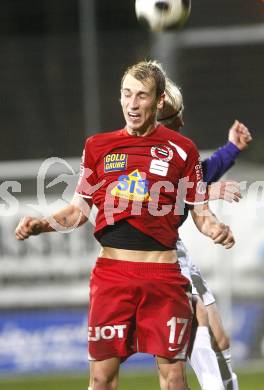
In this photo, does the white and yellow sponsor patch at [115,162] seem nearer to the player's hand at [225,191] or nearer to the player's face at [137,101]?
the player's face at [137,101]

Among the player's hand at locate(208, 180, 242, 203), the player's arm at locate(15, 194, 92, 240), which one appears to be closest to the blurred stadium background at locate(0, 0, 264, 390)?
the player's hand at locate(208, 180, 242, 203)

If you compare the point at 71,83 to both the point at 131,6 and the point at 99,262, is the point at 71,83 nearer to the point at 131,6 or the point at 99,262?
the point at 131,6

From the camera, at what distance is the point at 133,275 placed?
4707 millimetres

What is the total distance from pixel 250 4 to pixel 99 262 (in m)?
5.97

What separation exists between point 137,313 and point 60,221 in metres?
0.54

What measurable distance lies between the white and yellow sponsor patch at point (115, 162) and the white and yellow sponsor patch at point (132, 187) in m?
0.05

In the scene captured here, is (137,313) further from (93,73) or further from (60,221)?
(93,73)

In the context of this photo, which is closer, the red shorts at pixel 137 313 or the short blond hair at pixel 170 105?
the red shorts at pixel 137 313

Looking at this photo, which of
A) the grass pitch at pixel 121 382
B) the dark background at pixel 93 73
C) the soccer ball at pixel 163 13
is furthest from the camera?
the dark background at pixel 93 73

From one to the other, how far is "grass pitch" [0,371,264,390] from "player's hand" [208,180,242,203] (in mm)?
2396

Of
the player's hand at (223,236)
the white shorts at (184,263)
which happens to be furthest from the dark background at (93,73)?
the player's hand at (223,236)

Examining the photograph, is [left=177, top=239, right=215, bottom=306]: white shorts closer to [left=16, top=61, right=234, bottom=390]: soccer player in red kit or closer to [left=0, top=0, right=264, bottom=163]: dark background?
[left=16, top=61, right=234, bottom=390]: soccer player in red kit

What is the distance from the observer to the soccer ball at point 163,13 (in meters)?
5.54

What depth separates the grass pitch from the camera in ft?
23.7
